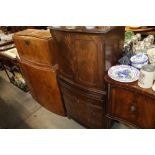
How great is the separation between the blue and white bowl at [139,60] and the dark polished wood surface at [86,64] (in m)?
0.15

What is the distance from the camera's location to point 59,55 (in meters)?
1.53

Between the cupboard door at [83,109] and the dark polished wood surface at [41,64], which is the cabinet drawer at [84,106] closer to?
the cupboard door at [83,109]

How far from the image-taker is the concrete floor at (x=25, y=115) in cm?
209

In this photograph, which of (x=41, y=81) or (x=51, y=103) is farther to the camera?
(x=51, y=103)

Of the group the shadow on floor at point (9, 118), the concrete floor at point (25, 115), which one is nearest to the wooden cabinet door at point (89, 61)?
the concrete floor at point (25, 115)

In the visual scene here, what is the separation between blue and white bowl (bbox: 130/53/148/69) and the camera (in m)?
1.27

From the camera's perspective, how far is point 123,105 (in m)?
1.31

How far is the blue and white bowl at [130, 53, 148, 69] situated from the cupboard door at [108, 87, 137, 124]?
252mm

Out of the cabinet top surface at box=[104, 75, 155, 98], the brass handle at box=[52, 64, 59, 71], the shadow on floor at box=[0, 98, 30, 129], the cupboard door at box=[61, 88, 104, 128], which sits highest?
the cabinet top surface at box=[104, 75, 155, 98]

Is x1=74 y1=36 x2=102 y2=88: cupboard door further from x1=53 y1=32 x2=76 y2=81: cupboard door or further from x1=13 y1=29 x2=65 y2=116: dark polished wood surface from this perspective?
x1=13 y1=29 x2=65 y2=116: dark polished wood surface

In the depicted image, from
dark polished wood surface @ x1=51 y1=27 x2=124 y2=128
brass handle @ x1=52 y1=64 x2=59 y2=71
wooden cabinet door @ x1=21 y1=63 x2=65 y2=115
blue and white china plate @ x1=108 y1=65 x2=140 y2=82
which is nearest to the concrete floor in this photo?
wooden cabinet door @ x1=21 y1=63 x2=65 y2=115
